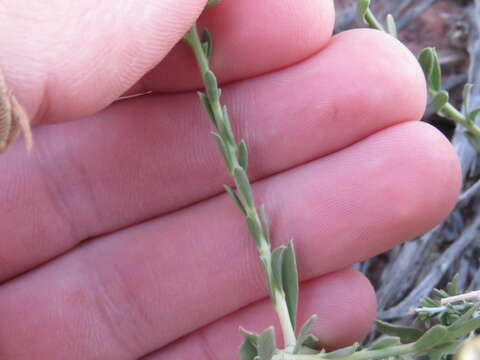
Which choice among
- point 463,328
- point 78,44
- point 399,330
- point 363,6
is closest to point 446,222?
point 399,330

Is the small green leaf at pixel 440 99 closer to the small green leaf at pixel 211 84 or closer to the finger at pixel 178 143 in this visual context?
the finger at pixel 178 143

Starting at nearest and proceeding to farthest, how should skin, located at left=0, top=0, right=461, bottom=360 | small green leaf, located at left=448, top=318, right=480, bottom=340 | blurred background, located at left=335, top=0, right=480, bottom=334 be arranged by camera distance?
small green leaf, located at left=448, top=318, right=480, bottom=340, skin, located at left=0, top=0, right=461, bottom=360, blurred background, located at left=335, top=0, right=480, bottom=334

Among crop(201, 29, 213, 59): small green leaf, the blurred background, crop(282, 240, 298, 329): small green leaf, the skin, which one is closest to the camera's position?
crop(282, 240, 298, 329): small green leaf

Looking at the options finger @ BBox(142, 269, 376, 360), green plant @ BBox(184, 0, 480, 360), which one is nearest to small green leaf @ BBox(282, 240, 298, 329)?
green plant @ BBox(184, 0, 480, 360)

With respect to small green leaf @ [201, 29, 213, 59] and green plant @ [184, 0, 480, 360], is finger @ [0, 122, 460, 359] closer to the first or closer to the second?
green plant @ [184, 0, 480, 360]

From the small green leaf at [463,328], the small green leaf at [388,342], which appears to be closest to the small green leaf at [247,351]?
the small green leaf at [388,342]

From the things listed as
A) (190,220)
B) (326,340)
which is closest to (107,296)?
(190,220)

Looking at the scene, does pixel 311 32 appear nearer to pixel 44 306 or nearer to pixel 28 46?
pixel 28 46
